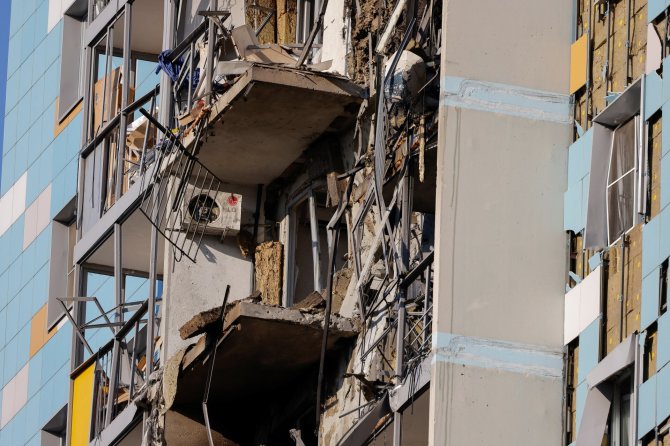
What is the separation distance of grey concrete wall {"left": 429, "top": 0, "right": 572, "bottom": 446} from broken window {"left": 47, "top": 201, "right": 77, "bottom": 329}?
13.3m

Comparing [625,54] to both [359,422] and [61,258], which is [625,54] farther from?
[61,258]

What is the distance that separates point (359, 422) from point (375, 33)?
12.6 feet

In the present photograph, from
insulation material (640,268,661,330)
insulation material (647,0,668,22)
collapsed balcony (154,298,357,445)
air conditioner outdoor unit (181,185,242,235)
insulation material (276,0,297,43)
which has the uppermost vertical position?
insulation material (276,0,297,43)

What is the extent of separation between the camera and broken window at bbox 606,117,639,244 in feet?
47.3


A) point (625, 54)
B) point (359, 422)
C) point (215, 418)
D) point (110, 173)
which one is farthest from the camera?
point (110, 173)

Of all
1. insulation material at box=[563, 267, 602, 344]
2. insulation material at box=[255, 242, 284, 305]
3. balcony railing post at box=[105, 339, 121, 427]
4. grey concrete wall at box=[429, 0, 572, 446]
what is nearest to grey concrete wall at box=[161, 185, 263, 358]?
insulation material at box=[255, 242, 284, 305]

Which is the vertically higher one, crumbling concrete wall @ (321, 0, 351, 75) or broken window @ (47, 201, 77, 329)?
crumbling concrete wall @ (321, 0, 351, 75)

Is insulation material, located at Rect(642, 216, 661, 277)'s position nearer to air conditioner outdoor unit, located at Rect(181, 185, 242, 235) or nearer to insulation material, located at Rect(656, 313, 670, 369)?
insulation material, located at Rect(656, 313, 670, 369)

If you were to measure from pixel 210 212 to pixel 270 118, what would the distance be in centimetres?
195

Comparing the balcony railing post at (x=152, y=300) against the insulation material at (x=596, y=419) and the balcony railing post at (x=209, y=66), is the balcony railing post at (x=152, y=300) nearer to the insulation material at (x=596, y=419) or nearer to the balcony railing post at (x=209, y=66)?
the balcony railing post at (x=209, y=66)

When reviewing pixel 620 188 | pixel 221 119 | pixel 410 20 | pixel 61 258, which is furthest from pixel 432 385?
pixel 61 258

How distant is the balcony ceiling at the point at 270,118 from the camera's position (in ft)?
61.1

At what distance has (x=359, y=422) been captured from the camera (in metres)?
17.2

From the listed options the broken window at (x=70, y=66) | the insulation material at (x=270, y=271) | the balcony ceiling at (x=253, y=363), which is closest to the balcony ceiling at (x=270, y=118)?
the insulation material at (x=270, y=271)
